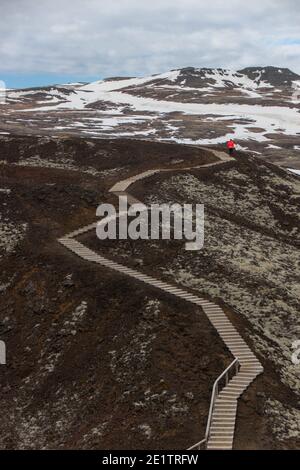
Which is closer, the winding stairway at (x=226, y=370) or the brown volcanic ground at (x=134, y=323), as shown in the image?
the winding stairway at (x=226, y=370)

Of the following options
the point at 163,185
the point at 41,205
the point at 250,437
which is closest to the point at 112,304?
the point at 250,437

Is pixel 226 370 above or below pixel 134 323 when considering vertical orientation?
below

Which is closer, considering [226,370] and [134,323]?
[226,370]

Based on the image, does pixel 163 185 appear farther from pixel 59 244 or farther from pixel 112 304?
pixel 112 304
